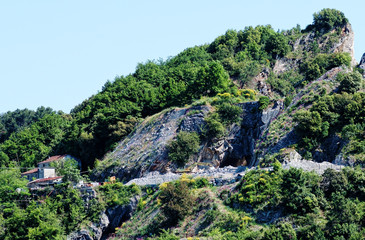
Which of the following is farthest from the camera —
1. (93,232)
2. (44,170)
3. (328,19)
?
(328,19)

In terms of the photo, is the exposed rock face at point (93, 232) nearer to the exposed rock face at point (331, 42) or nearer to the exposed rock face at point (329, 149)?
the exposed rock face at point (329, 149)

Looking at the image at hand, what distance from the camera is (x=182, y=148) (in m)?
77.2

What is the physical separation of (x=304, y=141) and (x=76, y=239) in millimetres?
26398

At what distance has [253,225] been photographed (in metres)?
56.4

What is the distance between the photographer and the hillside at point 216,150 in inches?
2264

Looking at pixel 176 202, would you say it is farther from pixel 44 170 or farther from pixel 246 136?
pixel 44 170

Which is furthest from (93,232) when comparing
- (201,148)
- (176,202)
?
(201,148)

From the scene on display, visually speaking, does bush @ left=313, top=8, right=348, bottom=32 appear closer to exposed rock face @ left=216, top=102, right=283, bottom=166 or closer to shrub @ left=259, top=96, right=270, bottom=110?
exposed rock face @ left=216, top=102, right=283, bottom=166

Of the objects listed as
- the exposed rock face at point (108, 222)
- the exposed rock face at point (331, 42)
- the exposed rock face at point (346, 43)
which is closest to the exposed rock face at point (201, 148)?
the exposed rock face at point (108, 222)

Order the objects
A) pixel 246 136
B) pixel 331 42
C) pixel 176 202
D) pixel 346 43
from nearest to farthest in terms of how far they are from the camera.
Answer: pixel 176 202 < pixel 246 136 < pixel 346 43 < pixel 331 42

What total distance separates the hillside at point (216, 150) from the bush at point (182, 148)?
0.14 metres

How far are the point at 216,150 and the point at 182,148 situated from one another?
4.34 metres

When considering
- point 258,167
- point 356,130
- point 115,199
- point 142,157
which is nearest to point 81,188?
point 115,199

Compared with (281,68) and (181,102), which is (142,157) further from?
(281,68)
